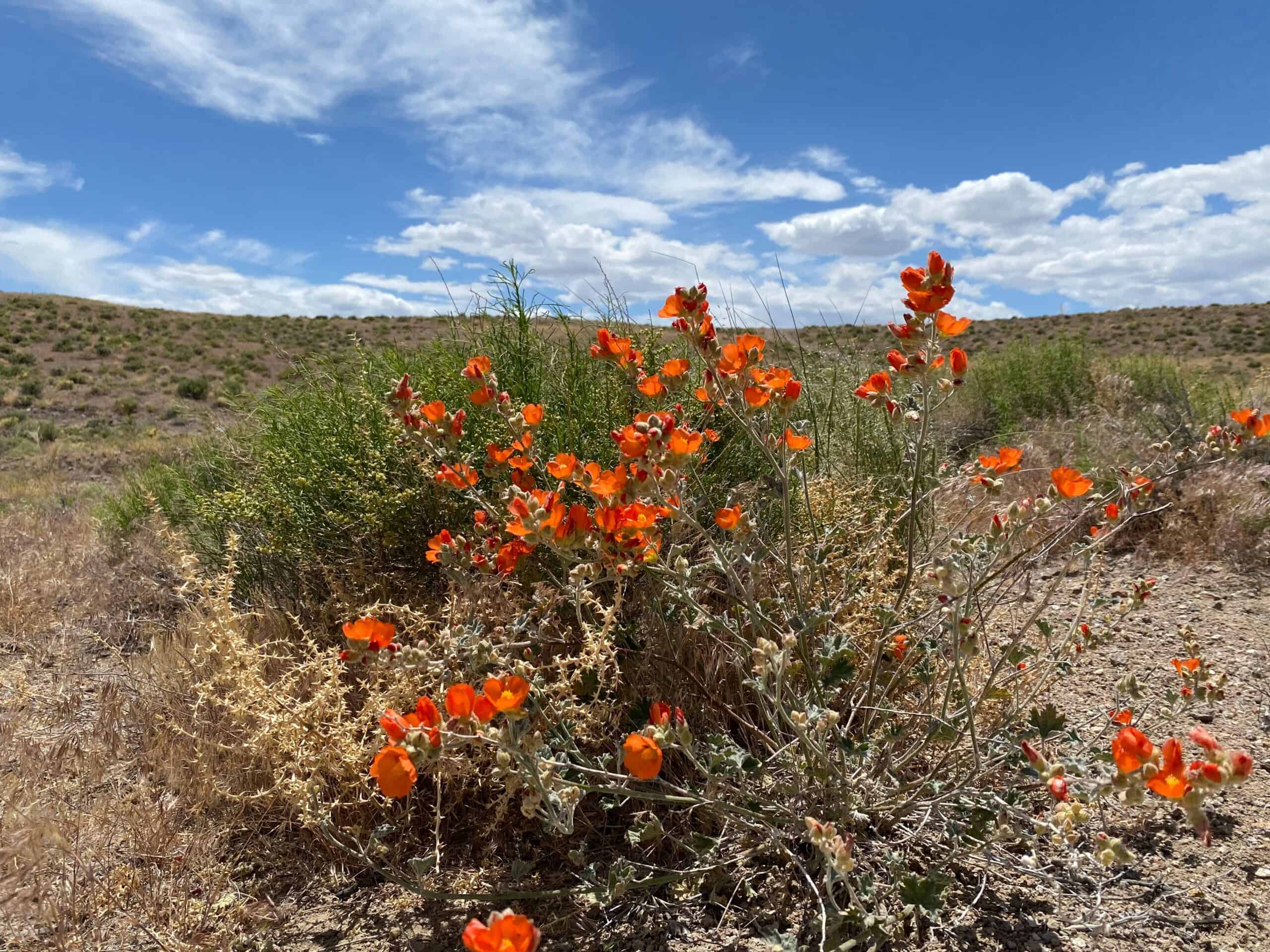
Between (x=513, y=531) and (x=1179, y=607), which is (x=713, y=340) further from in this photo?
(x=1179, y=607)

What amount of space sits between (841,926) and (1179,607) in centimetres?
214

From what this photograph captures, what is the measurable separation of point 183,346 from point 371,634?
26829mm

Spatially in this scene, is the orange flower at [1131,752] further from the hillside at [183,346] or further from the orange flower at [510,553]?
the hillside at [183,346]

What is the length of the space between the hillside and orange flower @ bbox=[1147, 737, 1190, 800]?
25.6 ft

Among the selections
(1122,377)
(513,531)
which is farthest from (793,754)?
(1122,377)

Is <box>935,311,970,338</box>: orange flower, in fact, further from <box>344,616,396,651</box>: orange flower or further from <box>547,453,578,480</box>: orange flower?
<box>344,616,396,651</box>: orange flower

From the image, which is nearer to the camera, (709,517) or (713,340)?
(713,340)

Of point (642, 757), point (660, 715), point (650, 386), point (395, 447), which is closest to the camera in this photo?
point (642, 757)

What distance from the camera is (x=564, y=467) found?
1.60 metres

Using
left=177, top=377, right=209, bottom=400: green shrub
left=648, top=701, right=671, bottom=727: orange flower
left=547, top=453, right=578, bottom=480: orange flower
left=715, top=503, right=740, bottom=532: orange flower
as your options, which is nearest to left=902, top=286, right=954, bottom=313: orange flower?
left=715, top=503, right=740, bottom=532: orange flower

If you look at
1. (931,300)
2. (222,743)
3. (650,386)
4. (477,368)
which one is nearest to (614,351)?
(650,386)

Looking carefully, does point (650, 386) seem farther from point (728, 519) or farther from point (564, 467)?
point (728, 519)

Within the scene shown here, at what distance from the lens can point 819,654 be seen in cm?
152

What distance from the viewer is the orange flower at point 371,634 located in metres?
1.33
